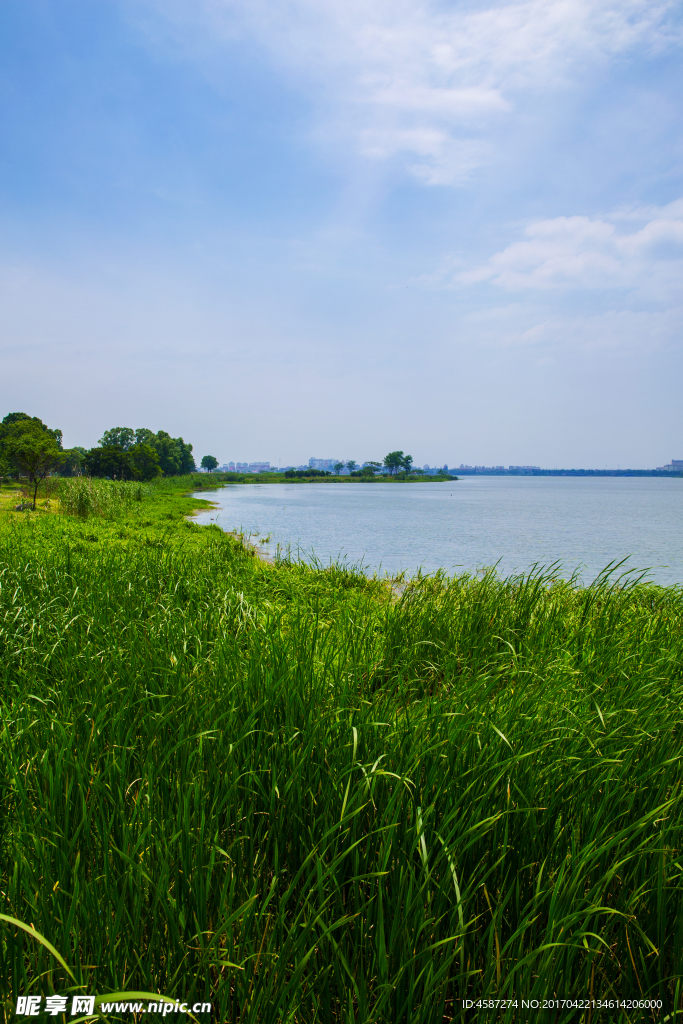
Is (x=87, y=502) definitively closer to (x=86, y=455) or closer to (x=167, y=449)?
(x=86, y=455)

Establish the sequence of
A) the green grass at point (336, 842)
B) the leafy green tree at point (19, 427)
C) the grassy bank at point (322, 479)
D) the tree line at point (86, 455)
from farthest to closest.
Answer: the grassy bank at point (322, 479) < the leafy green tree at point (19, 427) < the tree line at point (86, 455) < the green grass at point (336, 842)

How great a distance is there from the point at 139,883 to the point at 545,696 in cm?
177

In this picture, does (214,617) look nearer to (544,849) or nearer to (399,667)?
(399,667)

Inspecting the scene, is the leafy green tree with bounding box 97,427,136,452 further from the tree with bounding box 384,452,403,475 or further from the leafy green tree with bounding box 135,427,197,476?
the tree with bounding box 384,452,403,475

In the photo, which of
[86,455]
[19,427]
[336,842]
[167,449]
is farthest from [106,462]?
[336,842]

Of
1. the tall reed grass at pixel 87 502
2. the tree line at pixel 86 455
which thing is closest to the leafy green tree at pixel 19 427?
the tree line at pixel 86 455

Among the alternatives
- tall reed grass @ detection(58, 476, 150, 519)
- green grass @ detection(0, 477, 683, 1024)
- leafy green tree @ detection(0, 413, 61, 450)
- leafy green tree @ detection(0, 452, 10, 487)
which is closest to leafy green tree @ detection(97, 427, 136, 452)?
leafy green tree @ detection(0, 413, 61, 450)

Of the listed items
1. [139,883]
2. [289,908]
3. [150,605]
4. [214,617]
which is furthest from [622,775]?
[150,605]

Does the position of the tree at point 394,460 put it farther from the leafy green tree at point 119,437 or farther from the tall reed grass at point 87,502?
the tall reed grass at point 87,502

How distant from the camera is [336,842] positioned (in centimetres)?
152

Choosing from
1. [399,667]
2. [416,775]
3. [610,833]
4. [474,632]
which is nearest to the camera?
[610,833]

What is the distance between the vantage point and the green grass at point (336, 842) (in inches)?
48.7

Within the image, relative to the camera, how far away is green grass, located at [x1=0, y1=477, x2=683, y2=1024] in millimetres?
1237

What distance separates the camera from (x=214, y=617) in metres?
3.98
